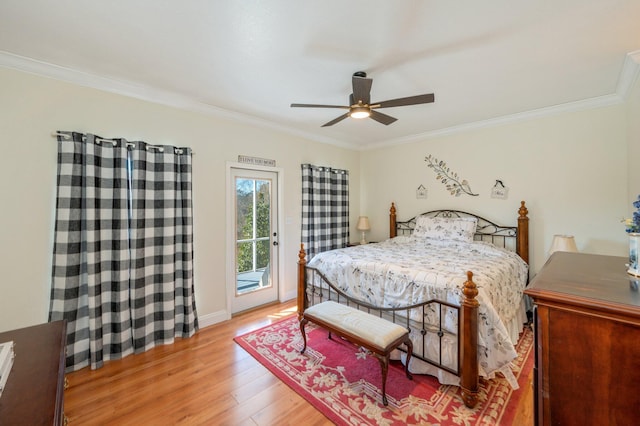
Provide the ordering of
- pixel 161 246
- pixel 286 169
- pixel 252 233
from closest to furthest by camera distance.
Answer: pixel 161 246 < pixel 252 233 < pixel 286 169

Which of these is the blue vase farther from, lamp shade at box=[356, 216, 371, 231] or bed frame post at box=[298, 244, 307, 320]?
lamp shade at box=[356, 216, 371, 231]

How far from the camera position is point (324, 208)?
4.45 m

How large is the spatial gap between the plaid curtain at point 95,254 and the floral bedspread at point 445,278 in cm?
193

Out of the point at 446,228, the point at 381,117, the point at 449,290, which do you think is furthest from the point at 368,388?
the point at 446,228

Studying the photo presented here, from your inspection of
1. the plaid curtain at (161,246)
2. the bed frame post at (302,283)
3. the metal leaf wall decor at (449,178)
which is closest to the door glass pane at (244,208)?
the plaid curtain at (161,246)

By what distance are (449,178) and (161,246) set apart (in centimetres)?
399

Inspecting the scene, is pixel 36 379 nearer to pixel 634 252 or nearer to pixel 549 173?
pixel 634 252

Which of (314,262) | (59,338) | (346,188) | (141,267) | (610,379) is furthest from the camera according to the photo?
(346,188)

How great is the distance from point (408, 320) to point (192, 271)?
91.4 inches

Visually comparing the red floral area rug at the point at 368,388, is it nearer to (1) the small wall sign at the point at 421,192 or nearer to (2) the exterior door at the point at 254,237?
(2) the exterior door at the point at 254,237

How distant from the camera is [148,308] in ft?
8.75

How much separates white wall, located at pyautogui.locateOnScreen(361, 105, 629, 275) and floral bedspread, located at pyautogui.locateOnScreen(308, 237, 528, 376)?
706 mm

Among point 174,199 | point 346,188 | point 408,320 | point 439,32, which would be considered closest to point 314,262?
point 408,320

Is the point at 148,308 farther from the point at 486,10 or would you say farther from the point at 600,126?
the point at 600,126
